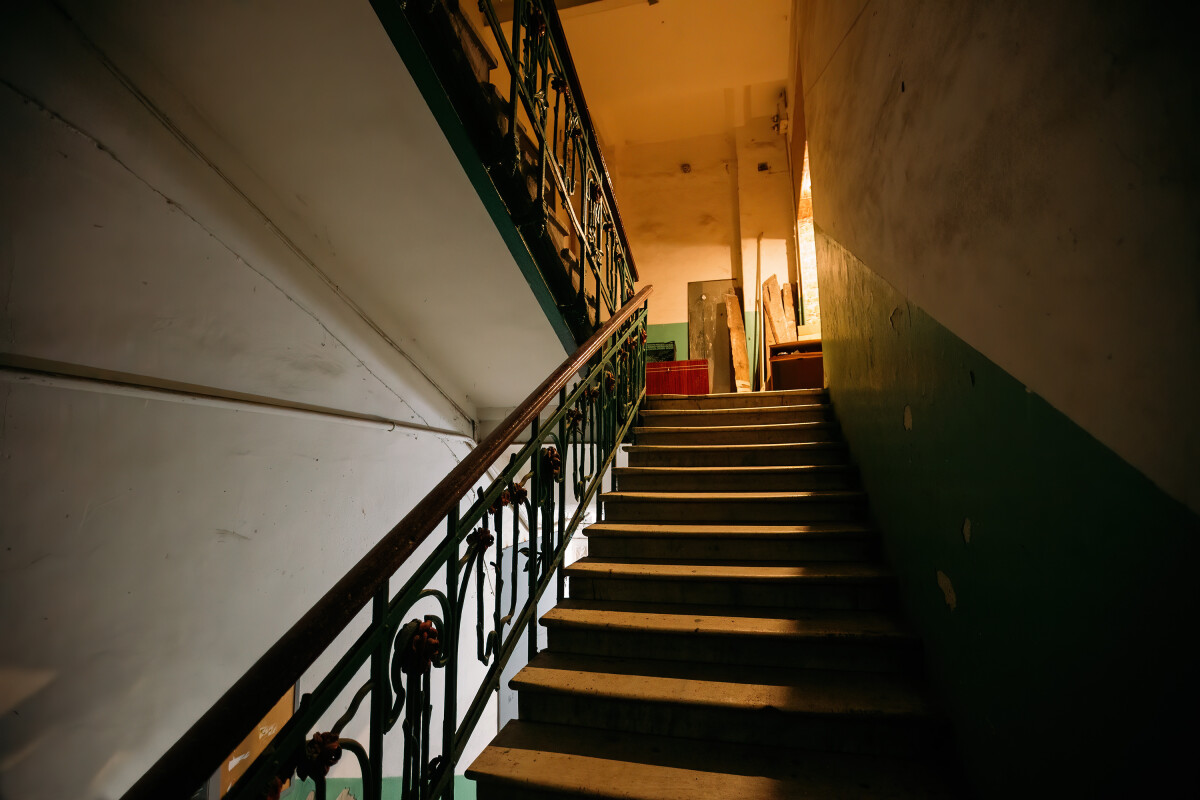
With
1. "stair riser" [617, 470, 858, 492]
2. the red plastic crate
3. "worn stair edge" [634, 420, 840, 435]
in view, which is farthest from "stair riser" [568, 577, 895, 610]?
the red plastic crate

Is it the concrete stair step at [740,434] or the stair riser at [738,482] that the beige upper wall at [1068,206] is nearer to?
the stair riser at [738,482]

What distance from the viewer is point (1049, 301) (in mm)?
832

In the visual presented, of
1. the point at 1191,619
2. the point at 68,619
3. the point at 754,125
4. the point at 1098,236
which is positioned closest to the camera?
the point at 1191,619

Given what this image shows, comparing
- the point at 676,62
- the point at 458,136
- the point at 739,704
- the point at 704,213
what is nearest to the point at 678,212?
the point at 704,213

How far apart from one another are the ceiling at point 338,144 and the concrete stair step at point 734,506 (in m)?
1.06

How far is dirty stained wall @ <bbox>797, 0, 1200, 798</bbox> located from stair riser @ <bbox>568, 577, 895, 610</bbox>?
191 millimetres

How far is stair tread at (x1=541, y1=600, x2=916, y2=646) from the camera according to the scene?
1.61 m

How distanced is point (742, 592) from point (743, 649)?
0.81ft

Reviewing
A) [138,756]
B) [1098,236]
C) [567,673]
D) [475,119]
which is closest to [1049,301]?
[1098,236]

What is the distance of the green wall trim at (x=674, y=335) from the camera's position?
21.9 ft

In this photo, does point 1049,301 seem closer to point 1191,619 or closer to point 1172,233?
Answer: point 1172,233

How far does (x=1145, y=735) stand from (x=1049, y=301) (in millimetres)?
626

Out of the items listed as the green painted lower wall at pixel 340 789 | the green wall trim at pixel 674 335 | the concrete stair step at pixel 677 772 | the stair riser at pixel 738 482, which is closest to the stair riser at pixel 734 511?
the stair riser at pixel 738 482

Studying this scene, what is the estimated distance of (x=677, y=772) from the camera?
1338mm
